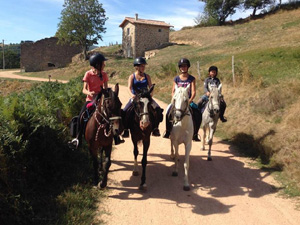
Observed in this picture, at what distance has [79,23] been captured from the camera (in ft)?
147

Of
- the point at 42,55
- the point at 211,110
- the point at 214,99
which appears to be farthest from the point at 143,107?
the point at 42,55

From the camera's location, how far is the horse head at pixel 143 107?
15.5 ft

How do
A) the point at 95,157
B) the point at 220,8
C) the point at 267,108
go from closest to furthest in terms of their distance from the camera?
the point at 95,157 → the point at 267,108 → the point at 220,8

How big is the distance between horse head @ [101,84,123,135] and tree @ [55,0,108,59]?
1698 inches

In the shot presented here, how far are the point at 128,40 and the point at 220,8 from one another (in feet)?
94.8

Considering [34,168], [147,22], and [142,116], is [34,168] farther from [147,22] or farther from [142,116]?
[147,22]

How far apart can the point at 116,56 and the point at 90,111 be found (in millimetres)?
41894

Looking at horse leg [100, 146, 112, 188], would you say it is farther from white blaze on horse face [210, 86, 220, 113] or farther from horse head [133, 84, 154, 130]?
white blaze on horse face [210, 86, 220, 113]

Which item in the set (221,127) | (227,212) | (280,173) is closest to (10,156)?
(227,212)

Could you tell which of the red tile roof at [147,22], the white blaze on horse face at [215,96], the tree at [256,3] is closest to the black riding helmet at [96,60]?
the white blaze on horse face at [215,96]

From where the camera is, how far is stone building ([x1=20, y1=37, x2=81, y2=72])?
4544 centimetres

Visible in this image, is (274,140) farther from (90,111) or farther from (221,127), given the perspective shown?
(90,111)

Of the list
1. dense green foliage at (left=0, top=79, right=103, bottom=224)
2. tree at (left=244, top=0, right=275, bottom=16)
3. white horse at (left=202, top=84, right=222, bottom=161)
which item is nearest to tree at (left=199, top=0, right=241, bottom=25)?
tree at (left=244, top=0, right=275, bottom=16)

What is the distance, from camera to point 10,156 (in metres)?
4.04
